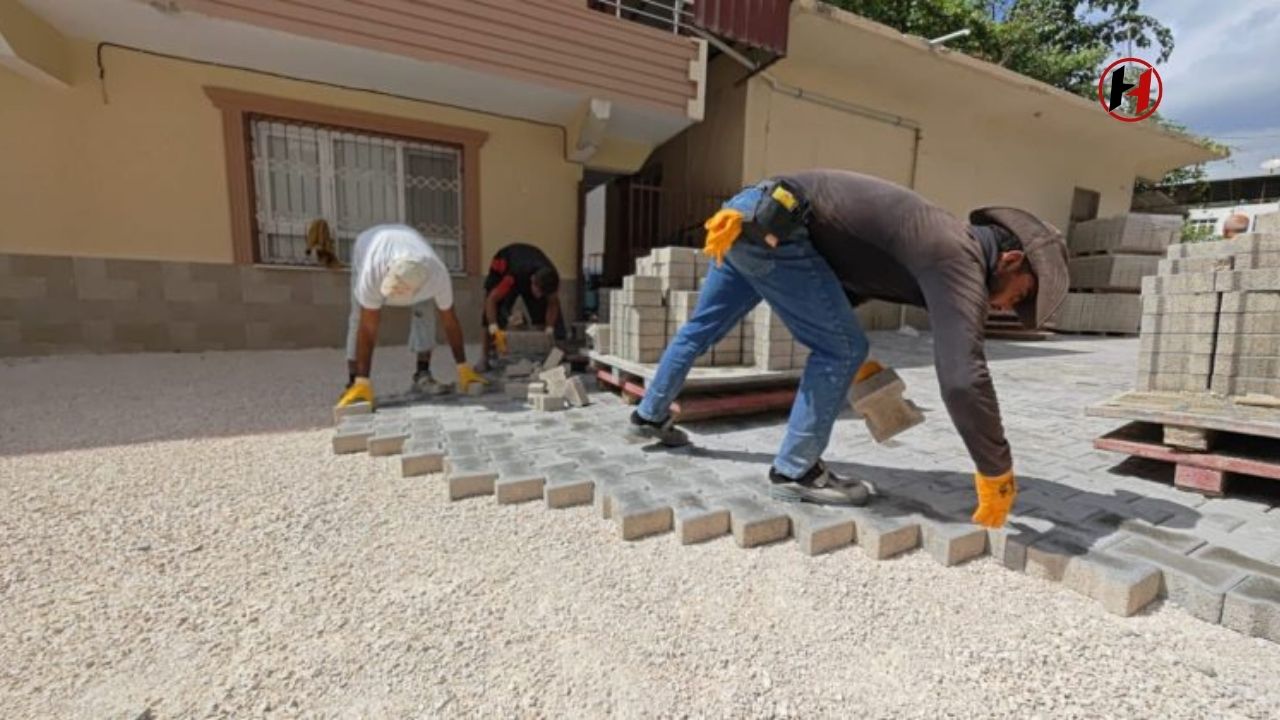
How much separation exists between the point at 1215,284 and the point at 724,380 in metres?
2.37

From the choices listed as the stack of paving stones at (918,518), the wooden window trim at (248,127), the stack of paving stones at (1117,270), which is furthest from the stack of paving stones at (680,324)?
the stack of paving stones at (1117,270)

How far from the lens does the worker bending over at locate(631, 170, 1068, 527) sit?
64.7 inches

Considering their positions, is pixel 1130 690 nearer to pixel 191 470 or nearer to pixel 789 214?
pixel 789 214

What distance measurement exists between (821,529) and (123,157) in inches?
290

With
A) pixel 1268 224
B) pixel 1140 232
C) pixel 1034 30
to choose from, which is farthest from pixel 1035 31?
pixel 1268 224

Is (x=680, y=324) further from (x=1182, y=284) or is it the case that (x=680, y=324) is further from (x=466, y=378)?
(x=1182, y=284)

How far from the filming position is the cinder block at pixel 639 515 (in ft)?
6.36

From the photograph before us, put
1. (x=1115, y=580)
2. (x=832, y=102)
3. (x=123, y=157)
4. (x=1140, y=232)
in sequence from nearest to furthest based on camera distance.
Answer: (x=1115, y=580) < (x=123, y=157) < (x=832, y=102) < (x=1140, y=232)

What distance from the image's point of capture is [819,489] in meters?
2.11

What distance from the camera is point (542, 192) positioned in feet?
24.2

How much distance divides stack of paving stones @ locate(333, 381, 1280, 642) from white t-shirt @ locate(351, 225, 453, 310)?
1071 millimetres

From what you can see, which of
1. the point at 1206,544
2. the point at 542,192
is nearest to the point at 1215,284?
the point at 1206,544

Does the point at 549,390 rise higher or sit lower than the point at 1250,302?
lower

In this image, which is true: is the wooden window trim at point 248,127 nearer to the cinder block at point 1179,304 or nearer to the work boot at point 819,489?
the work boot at point 819,489
